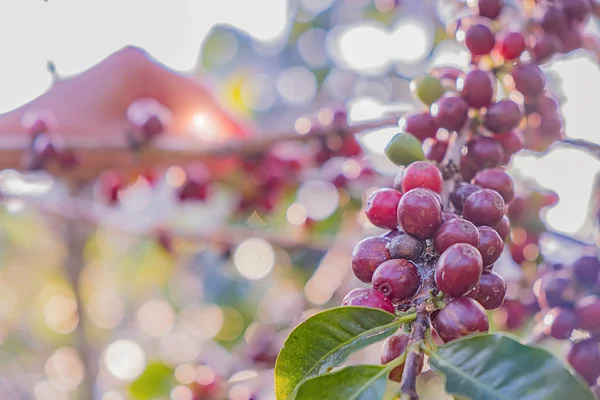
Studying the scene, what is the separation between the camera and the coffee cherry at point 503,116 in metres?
0.93

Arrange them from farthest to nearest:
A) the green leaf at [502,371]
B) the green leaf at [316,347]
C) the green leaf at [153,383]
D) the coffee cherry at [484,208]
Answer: the green leaf at [153,383]
the coffee cherry at [484,208]
the green leaf at [316,347]
the green leaf at [502,371]

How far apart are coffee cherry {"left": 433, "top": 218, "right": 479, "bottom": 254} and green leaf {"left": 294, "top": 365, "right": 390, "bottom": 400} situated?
165mm

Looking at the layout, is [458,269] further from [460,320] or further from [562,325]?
[562,325]

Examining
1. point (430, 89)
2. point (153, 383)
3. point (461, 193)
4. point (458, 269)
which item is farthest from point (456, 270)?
point (153, 383)

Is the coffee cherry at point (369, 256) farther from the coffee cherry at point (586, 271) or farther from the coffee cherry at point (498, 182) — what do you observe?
the coffee cherry at point (586, 271)

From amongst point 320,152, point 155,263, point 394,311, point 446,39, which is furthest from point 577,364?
point 155,263

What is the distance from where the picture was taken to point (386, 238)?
74 centimetres

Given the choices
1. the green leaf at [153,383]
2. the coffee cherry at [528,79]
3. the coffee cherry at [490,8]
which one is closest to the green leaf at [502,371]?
the coffee cherry at [528,79]

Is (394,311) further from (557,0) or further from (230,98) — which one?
(230,98)

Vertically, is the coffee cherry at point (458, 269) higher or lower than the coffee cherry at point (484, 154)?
higher

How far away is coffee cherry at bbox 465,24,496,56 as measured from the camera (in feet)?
3.46

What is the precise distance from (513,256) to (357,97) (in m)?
1.87

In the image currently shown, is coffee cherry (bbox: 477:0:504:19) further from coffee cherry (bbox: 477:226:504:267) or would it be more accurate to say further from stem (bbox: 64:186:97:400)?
stem (bbox: 64:186:97:400)

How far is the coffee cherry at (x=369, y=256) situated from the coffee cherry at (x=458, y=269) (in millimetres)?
91
